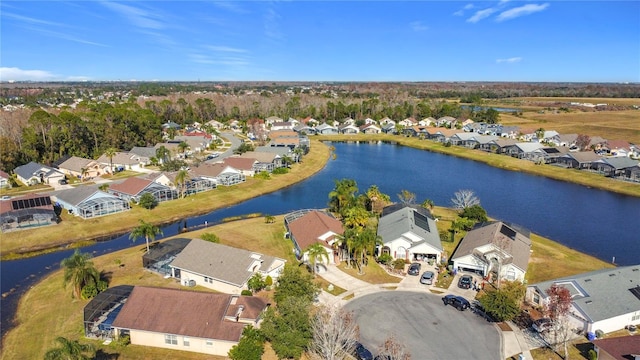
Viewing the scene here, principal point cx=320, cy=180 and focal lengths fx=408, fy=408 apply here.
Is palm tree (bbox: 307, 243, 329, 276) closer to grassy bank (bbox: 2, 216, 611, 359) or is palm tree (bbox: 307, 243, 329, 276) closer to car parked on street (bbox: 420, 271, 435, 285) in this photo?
grassy bank (bbox: 2, 216, 611, 359)

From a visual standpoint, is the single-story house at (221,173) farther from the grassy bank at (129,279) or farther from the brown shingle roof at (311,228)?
the brown shingle roof at (311,228)

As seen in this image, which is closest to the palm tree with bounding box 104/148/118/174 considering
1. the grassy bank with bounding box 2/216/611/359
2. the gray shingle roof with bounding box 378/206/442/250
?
the grassy bank with bounding box 2/216/611/359

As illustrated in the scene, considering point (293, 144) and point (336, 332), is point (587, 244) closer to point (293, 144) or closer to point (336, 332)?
point (336, 332)

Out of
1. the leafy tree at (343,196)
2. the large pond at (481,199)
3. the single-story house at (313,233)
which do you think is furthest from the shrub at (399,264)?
the large pond at (481,199)

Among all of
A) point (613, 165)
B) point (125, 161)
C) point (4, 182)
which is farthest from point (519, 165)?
point (4, 182)

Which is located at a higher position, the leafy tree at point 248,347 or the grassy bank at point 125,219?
the leafy tree at point 248,347

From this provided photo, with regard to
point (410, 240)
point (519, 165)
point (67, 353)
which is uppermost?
point (67, 353)

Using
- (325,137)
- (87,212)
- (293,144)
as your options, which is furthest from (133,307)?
(325,137)

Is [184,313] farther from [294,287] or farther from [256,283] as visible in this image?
[294,287]
